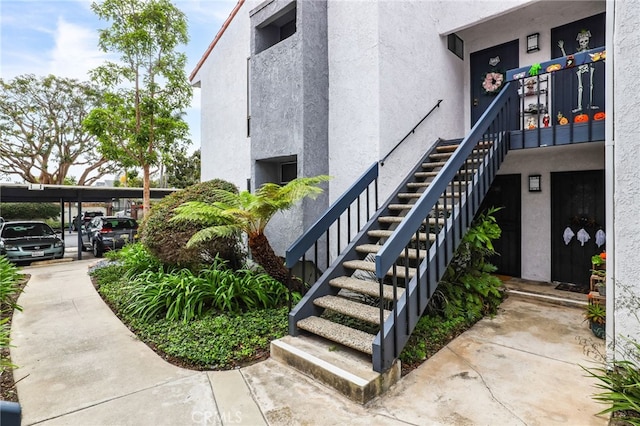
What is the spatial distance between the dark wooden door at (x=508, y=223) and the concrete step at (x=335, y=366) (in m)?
5.06

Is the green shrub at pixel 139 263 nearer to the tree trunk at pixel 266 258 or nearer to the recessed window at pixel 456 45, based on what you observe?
the tree trunk at pixel 266 258

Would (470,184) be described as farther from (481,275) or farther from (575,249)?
(575,249)

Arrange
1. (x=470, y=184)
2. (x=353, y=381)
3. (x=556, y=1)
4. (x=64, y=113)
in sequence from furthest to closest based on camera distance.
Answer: (x=64, y=113)
(x=556, y=1)
(x=470, y=184)
(x=353, y=381)

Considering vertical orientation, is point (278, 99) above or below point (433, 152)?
above

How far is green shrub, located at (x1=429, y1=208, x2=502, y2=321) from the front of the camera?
4.66 m

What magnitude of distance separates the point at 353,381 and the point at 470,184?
3012 mm

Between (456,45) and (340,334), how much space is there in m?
6.89

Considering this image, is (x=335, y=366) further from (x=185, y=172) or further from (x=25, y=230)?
(x=185, y=172)

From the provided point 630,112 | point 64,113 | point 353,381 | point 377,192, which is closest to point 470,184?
point 377,192

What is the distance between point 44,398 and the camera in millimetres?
3045

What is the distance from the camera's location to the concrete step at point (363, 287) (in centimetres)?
384

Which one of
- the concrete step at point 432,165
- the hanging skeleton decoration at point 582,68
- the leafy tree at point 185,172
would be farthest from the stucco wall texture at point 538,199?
the leafy tree at point 185,172

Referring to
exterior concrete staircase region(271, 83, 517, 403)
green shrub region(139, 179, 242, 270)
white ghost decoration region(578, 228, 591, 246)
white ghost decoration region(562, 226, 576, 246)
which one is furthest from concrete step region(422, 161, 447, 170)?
green shrub region(139, 179, 242, 270)

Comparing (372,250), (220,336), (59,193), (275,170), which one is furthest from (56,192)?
(372,250)
